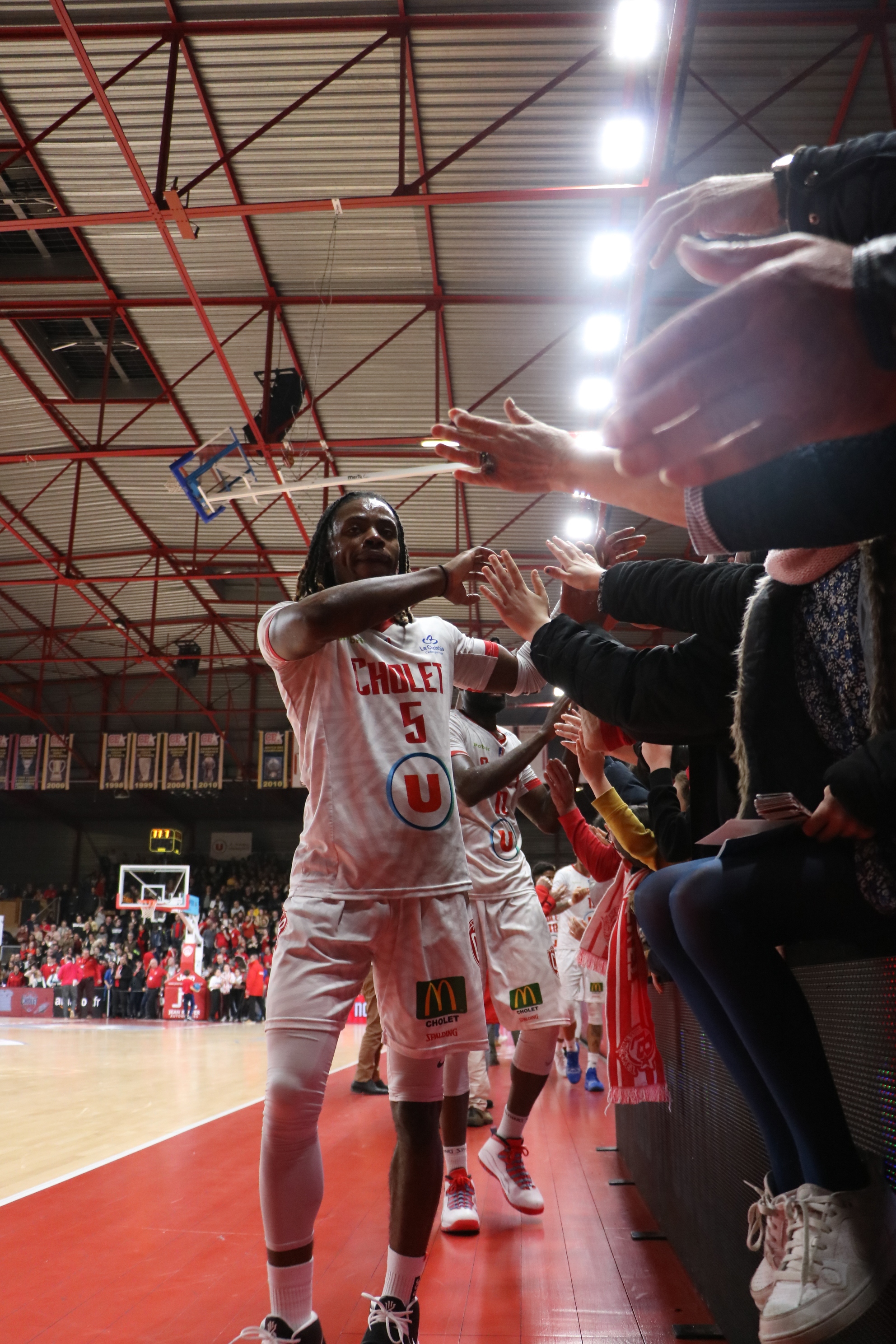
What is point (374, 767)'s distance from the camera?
2.30 meters

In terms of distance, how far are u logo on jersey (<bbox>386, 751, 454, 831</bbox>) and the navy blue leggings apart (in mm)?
1060

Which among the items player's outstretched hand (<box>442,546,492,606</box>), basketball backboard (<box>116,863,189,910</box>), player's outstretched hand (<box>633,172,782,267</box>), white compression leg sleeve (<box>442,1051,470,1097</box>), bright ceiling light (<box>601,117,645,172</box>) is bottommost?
white compression leg sleeve (<box>442,1051,470,1097</box>)

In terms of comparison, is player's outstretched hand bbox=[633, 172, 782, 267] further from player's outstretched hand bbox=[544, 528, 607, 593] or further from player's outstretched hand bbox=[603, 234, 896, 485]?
player's outstretched hand bbox=[544, 528, 607, 593]

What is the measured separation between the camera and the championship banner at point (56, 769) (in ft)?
75.8

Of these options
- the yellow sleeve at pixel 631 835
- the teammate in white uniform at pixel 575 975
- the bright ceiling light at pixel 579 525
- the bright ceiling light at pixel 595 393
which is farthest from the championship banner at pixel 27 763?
the yellow sleeve at pixel 631 835

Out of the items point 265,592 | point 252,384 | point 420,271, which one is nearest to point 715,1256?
point 420,271

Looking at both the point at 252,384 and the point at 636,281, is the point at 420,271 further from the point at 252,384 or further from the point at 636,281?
the point at 636,281

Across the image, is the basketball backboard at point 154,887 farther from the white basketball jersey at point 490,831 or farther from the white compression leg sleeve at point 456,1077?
the white compression leg sleeve at point 456,1077

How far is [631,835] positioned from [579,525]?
39.8 ft

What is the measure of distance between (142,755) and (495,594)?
22516mm

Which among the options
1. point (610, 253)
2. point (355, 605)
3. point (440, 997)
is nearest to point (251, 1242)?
point (440, 997)

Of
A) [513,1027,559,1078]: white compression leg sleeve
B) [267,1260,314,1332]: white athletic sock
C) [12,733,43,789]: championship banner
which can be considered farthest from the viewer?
[12,733,43,789]: championship banner

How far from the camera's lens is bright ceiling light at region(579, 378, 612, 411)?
36.3ft

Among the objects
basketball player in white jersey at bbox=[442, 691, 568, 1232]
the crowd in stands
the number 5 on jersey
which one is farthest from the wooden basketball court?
the crowd in stands
